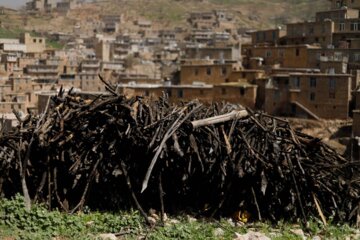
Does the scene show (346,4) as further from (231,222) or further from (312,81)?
(231,222)

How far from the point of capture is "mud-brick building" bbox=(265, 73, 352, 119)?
30467 millimetres

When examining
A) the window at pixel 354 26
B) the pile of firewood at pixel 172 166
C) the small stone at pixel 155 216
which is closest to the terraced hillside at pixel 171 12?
the window at pixel 354 26

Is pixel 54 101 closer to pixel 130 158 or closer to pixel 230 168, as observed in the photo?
pixel 130 158

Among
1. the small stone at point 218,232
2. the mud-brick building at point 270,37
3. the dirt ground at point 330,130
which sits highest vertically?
the mud-brick building at point 270,37

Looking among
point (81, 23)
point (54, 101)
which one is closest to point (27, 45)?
point (81, 23)

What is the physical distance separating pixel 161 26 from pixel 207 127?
84.0m

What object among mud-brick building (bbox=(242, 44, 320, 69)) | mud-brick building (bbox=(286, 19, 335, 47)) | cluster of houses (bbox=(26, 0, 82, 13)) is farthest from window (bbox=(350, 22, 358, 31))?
cluster of houses (bbox=(26, 0, 82, 13))

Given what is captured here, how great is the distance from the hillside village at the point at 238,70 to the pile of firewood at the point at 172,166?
21.3 feet

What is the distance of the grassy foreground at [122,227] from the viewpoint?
6984 mm

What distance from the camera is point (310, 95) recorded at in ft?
104

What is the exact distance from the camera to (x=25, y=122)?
28.2ft

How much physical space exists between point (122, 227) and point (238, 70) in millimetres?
30754

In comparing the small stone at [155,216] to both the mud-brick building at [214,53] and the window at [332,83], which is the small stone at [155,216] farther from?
the mud-brick building at [214,53]

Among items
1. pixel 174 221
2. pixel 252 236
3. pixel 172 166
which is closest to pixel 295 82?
pixel 172 166
